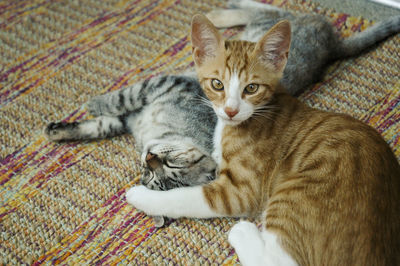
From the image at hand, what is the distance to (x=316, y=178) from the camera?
1.16 m

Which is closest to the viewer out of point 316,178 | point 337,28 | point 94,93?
point 316,178

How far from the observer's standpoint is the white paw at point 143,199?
4.46 feet

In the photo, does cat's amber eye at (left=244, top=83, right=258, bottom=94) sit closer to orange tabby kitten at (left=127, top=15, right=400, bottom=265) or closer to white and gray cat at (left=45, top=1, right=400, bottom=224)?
orange tabby kitten at (left=127, top=15, right=400, bottom=265)

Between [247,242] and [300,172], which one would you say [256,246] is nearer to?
[247,242]

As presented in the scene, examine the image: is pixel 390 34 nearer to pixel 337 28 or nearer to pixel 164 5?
pixel 337 28

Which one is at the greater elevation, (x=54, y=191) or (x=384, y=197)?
(x=384, y=197)

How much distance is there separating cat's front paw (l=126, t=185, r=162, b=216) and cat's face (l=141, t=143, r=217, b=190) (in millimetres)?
60

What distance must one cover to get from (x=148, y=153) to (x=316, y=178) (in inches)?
27.2

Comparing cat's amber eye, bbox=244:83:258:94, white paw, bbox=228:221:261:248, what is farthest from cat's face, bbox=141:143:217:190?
cat's amber eye, bbox=244:83:258:94

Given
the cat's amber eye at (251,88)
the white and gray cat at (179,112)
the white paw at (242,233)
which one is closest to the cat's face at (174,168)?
the white and gray cat at (179,112)

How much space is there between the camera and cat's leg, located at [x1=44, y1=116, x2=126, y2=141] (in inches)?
65.2

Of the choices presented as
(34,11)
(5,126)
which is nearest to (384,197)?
(5,126)

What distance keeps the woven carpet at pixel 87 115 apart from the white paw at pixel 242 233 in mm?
50

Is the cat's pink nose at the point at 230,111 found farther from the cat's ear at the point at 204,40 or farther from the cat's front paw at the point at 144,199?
the cat's front paw at the point at 144,199
